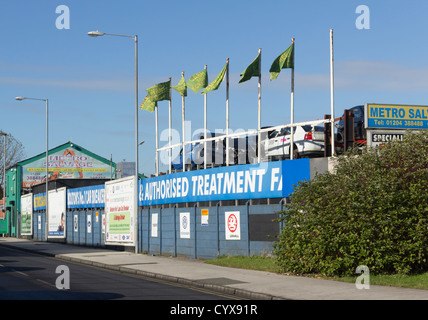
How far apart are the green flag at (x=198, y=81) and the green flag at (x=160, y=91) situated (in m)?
3.47

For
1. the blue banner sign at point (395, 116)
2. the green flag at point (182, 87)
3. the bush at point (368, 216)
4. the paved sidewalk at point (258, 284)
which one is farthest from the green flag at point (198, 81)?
the bush at point (368, 216)

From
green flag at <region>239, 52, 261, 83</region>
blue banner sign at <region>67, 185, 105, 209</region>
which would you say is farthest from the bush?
blue banner sign at <region>67, 185, 105, 209</region>

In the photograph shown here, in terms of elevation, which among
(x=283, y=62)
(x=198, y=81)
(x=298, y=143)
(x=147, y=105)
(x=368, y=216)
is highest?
(x=198, y=81)

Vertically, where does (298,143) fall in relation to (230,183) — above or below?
above

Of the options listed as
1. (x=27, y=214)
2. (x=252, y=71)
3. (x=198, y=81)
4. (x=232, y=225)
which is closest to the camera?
(x=232, y=225)

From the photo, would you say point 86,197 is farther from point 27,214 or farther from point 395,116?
point 395,116

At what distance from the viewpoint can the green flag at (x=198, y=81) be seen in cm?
2977

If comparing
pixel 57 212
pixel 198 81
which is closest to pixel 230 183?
pixel 198 81

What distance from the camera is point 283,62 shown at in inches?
984

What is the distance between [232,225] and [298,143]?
4018 millimetres

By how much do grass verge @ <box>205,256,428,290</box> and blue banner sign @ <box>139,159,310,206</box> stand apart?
7.80 ft

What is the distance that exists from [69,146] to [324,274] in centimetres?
5958
